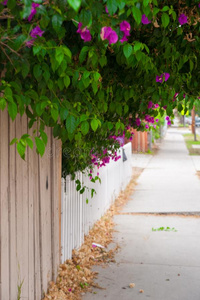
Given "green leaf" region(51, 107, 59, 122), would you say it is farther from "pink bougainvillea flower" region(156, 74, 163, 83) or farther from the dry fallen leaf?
the dry fallen leaf

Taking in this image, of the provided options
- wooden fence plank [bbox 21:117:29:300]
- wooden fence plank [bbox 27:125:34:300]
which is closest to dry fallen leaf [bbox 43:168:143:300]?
wooden fence plank [bbox 27:125:34:300]

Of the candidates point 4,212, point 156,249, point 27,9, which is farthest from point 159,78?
point 156,249

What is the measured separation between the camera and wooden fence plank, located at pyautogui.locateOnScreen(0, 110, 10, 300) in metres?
3.40

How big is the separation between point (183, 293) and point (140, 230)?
277 centimetres

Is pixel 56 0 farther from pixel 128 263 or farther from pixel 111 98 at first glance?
Answer: pixel 128 263

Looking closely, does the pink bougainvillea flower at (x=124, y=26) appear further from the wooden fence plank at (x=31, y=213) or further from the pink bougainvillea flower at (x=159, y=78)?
the wooden fence plank at (x=31, y=213)

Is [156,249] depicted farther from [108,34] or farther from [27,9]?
[27,9]

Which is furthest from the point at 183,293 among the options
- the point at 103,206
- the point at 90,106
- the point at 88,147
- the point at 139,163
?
the point at 139,163

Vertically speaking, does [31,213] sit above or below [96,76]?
below

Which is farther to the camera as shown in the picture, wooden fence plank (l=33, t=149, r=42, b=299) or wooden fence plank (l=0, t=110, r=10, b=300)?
wooden fence plank (l=33, t=149, r=42, b=299)

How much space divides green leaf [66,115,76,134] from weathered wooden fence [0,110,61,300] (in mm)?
760

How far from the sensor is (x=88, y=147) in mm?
5625

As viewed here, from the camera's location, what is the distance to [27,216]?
13.0 feet

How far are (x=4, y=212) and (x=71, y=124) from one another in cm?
102
